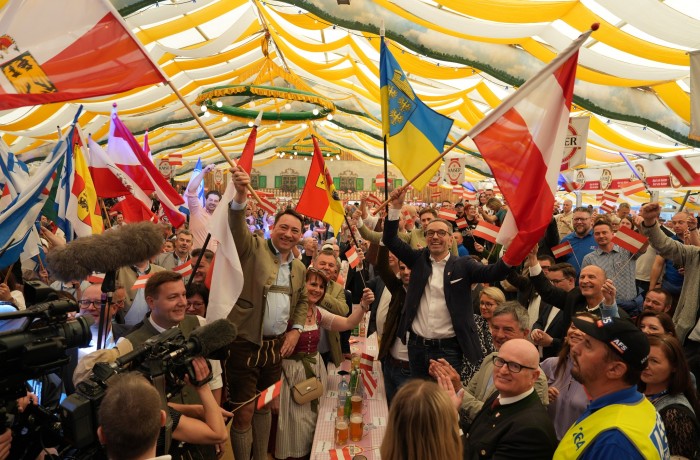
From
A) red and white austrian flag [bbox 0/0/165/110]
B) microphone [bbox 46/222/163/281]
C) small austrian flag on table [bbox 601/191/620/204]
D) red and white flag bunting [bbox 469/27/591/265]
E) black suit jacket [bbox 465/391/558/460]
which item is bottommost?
small austrian flag on table [bbox 601/191/620/204]

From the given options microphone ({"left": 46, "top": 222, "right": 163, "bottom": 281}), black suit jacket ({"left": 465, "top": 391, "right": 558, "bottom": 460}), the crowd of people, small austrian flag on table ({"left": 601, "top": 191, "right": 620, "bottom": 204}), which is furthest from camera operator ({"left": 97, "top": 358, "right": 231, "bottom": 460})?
small austrian flag on table ({"left": 601, "top": 191, "right": 620, "bottom": 204})

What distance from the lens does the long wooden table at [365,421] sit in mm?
3047

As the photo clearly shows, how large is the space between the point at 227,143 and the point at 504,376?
2109cm

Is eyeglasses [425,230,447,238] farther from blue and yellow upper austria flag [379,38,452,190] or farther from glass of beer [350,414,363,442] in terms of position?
glass of beer [350,414,363,442]

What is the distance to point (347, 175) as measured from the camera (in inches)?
1433

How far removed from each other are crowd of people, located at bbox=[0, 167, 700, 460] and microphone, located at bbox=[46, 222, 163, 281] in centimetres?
18

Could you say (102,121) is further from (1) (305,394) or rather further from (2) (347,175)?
(2) (347,175)

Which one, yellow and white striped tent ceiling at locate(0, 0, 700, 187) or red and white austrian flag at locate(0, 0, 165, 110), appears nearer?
red and white austrian flag at locate(0, 0, 165, 110)

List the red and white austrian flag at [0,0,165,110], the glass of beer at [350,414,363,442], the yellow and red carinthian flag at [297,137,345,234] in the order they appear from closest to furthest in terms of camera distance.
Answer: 1. the red and white austrian flag at [0,0,165,110]
2. the glass of beer at [350,414,363,442]
3. the yellow and red carinthian flag at [297,137,345,234]

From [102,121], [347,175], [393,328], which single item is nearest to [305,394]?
[393,328]

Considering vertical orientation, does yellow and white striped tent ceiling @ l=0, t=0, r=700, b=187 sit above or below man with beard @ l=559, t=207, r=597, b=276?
above

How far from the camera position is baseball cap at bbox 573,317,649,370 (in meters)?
1.92

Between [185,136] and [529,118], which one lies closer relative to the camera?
[529,118]

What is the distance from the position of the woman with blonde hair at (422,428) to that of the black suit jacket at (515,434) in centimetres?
53
